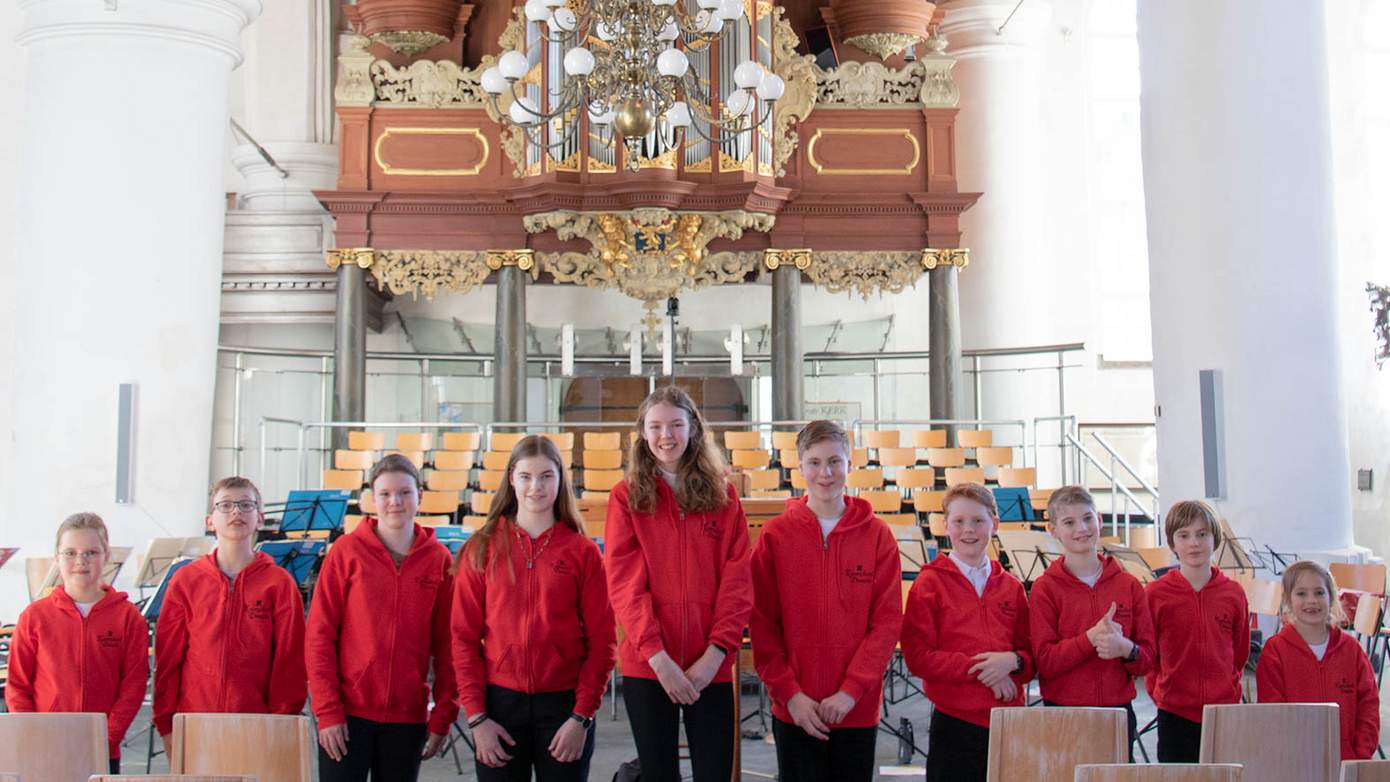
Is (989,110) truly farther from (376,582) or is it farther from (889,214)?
(376,582)

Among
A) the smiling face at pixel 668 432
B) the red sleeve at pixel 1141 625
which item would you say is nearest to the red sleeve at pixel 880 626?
the red sleeve at pixel 1141 625

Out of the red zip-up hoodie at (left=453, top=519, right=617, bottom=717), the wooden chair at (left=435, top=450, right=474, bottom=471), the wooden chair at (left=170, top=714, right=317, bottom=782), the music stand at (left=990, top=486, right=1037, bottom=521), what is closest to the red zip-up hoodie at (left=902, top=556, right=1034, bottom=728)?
the red zip-up hoodie at (left=453, top=519, right=617, bottom=717)

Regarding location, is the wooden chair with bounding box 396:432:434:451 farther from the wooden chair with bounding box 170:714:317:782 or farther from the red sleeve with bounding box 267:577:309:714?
the wooden chair with bounding box 170:714:317:782

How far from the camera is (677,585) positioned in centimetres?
382

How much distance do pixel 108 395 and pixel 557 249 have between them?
485 cm

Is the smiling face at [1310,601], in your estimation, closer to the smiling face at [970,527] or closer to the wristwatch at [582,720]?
the smiling face at [970,527]

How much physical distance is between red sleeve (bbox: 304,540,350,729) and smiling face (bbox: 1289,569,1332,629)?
2.98m

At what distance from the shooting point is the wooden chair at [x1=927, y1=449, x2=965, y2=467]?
1234 cm

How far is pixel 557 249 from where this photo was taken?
13.1 meters

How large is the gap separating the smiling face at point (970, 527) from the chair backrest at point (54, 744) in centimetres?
243

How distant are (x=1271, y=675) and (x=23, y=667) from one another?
12.9 ft

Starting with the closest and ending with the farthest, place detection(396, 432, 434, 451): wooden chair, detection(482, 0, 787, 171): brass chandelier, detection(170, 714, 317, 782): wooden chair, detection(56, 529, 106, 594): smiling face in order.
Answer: detection(170, 714, 317, 782): wooden chair
detection(56, 529, 106, 594): smiling face
detection(482, 0, 787, 171): brass chandelier
detection(396, 432, 434, 451): wooden chair

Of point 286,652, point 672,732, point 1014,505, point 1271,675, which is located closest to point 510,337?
point 1014,505

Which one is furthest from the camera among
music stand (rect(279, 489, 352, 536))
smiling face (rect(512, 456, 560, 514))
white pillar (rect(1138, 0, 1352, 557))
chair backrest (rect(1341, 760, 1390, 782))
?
music stand (rect(279, 489, 352, 536))
